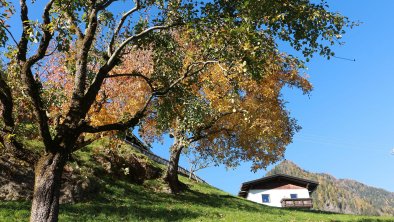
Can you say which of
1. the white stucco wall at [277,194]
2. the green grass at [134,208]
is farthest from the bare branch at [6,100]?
the white stucco wall at [277,194]

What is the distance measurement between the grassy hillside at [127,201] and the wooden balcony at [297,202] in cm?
3492

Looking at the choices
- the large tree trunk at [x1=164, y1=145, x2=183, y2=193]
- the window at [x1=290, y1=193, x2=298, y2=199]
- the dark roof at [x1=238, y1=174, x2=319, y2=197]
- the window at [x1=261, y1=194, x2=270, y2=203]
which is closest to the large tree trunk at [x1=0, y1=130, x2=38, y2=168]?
the large tree trunk at [x1=164, y1=145, x2=183, y2=193]

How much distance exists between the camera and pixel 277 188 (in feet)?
264

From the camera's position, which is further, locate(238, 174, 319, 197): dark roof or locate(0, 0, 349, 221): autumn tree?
locate(238, 174, 319, 197): dark roof

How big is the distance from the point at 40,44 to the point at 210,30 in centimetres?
716

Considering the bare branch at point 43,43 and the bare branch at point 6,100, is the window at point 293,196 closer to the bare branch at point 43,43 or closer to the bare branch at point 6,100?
the bare branch at point 6,100

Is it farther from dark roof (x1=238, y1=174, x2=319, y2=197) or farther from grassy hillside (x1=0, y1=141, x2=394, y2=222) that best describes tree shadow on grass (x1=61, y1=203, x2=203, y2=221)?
dark roof (x1=238, y1=174, x2=319, y2=197)

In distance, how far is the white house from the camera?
7919cm

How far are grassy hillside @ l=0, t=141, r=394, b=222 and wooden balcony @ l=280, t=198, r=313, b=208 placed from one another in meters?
34.9

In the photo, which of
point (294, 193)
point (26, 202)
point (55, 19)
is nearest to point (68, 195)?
point (26, 202)

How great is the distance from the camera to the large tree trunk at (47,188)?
1394cm

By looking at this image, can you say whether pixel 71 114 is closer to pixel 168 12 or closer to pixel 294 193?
pixel 168 12

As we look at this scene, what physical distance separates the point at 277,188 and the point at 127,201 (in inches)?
2167

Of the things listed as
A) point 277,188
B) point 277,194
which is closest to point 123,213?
point 277,194
